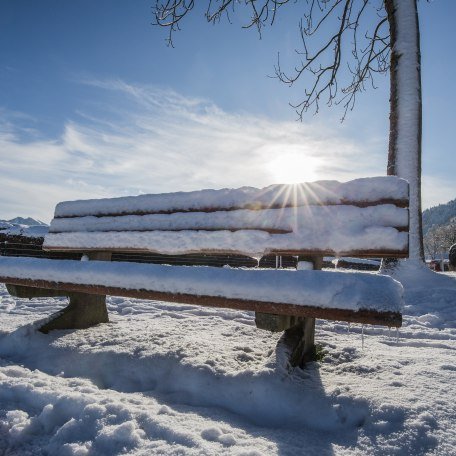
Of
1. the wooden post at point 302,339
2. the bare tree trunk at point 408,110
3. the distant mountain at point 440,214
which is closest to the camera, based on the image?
the wooden post at point 302,339

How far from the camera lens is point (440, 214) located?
5379 inches

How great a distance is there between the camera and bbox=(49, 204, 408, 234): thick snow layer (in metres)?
1.78

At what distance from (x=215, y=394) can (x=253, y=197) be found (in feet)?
3.60

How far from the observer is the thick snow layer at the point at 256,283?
130 cm

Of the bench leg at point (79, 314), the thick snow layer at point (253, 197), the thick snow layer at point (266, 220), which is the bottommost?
the bench leg at point (79, 314)

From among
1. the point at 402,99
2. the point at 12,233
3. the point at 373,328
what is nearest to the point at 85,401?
the point at 373,328

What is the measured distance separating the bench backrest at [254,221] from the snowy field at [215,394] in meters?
0.63

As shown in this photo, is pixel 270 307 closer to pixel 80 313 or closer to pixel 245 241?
pixel 245 241

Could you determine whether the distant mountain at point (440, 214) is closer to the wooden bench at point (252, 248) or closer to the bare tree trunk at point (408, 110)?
the bare tree trunk at point (408, 110)

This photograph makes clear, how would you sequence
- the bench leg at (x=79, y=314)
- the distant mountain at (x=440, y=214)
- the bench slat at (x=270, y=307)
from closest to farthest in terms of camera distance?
1. the bench slat at (x=270, y=307)
2. the bench leg at (x=79, y=314)
3. the distant mountain at (x=440, y=214)

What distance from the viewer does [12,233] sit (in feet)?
32.4

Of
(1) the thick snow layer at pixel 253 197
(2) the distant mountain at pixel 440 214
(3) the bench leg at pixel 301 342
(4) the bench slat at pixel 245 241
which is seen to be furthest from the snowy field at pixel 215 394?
(2) the distant mountain at pixel 440 214

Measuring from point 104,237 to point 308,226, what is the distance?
1519 millimetres

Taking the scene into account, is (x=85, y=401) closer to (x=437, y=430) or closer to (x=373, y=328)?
(x=437, y=430)
